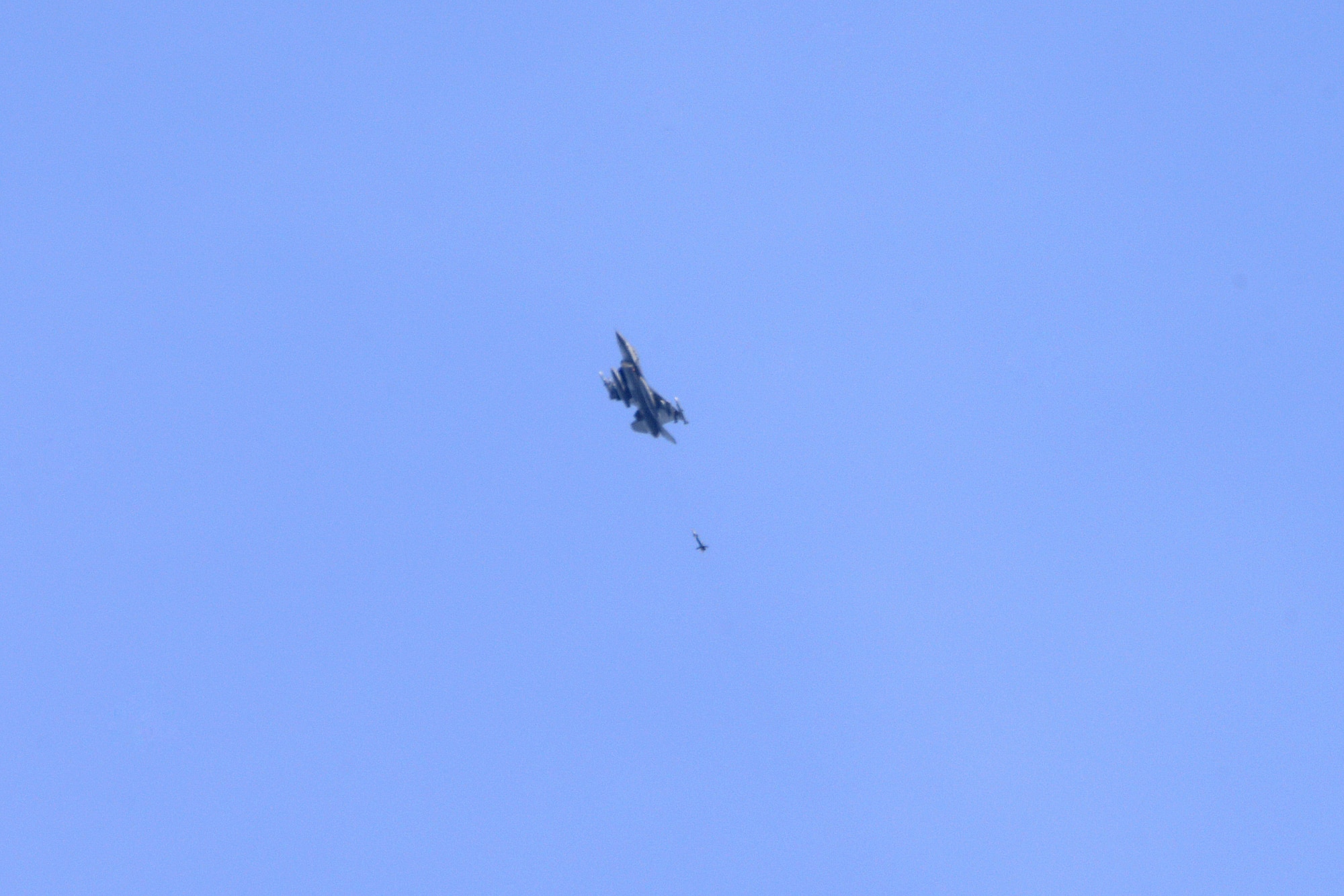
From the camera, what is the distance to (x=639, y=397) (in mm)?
138625

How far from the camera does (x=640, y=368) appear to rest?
13938cm

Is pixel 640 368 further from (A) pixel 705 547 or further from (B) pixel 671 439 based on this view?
(A) pixel 705 547

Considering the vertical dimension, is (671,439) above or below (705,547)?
above

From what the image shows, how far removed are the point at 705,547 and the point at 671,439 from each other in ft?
42.9

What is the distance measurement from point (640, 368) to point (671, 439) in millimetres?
6509

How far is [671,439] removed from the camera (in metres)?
140

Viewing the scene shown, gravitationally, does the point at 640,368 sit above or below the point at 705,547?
above

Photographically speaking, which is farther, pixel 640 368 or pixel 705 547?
pixel 640 368

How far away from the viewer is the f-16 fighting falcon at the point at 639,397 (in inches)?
5443

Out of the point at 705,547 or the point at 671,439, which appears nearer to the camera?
the point at 705,547

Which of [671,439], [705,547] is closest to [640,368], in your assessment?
[671,439]

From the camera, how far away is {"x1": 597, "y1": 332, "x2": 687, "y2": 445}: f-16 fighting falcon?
454 feet
